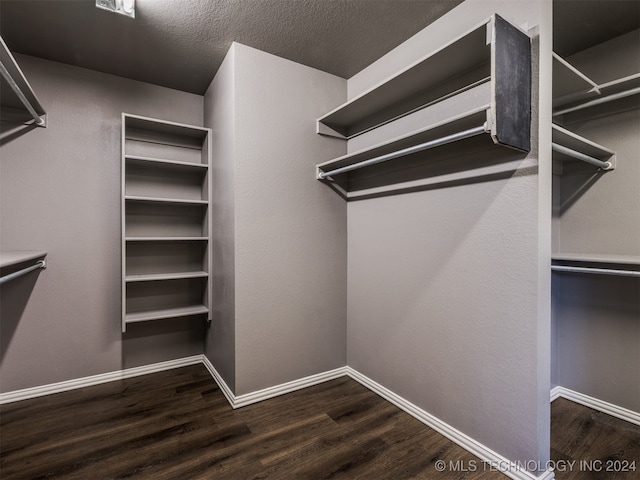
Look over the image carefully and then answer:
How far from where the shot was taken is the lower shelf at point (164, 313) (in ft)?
7.70

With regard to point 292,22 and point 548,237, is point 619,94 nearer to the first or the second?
point 548,237

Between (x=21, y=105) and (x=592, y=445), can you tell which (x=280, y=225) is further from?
(x=592, y=445)

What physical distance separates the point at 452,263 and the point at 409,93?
1040 mm

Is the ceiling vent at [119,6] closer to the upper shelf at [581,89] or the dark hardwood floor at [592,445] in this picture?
the upper shelf at [581,89]

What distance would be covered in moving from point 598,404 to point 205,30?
3362 millimetres

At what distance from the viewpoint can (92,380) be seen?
240cm

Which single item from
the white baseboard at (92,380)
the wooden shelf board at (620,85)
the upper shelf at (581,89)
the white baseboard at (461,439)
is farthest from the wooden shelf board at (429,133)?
the white baseboard at (92,380)

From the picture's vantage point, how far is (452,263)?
1.76 m

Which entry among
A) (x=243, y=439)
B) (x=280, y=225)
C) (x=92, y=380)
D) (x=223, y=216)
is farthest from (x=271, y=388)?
(x=92, y=380)

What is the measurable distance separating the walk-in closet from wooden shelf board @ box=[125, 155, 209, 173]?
0.15 ft

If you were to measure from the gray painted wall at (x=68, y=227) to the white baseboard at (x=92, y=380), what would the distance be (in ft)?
0.12

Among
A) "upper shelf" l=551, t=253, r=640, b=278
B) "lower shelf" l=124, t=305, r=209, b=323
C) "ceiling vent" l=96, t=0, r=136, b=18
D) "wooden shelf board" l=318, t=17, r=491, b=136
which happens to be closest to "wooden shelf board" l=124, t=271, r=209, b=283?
"lower shelf" l=124, t=305, r=209, b=323

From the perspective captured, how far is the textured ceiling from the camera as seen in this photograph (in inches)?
69.8

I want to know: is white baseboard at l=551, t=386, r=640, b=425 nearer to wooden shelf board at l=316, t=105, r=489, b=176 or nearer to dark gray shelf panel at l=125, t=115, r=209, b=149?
wooden shelf board at l=316, t=105, r=489, b=176
